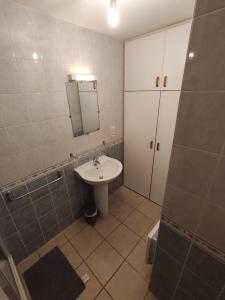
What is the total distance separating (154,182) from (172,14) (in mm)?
1908

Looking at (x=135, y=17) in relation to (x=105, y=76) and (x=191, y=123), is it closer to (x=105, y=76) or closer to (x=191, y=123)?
(x=105, y=76)

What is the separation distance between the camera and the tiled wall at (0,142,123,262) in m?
1.42

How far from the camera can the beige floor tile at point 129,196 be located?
2.36 m

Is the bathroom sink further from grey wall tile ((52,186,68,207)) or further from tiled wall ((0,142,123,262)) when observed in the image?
grey wall tile ((52,186,68,207))

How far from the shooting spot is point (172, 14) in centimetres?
132

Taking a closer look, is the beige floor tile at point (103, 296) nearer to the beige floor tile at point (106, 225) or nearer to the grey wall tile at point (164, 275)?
the grey wall tile at point (164, 275)

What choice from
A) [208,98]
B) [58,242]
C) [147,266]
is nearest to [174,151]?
[208,98]

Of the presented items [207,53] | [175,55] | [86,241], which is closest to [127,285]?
[86,241]

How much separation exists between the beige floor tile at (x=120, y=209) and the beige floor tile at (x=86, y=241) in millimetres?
386

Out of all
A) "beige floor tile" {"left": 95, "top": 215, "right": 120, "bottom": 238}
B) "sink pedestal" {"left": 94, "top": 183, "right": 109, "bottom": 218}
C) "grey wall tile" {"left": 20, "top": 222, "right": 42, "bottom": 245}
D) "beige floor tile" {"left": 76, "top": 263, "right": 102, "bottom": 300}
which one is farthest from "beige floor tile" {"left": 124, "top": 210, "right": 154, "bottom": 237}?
"grey wall tile" {"left": 20, "top": 222, "right": 42, "bottom": 245}

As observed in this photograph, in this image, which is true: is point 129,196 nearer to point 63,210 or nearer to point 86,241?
point 86,241

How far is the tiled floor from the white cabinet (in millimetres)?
1720

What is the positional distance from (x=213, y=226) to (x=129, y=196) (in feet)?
5.88

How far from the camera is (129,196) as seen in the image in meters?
2.49
